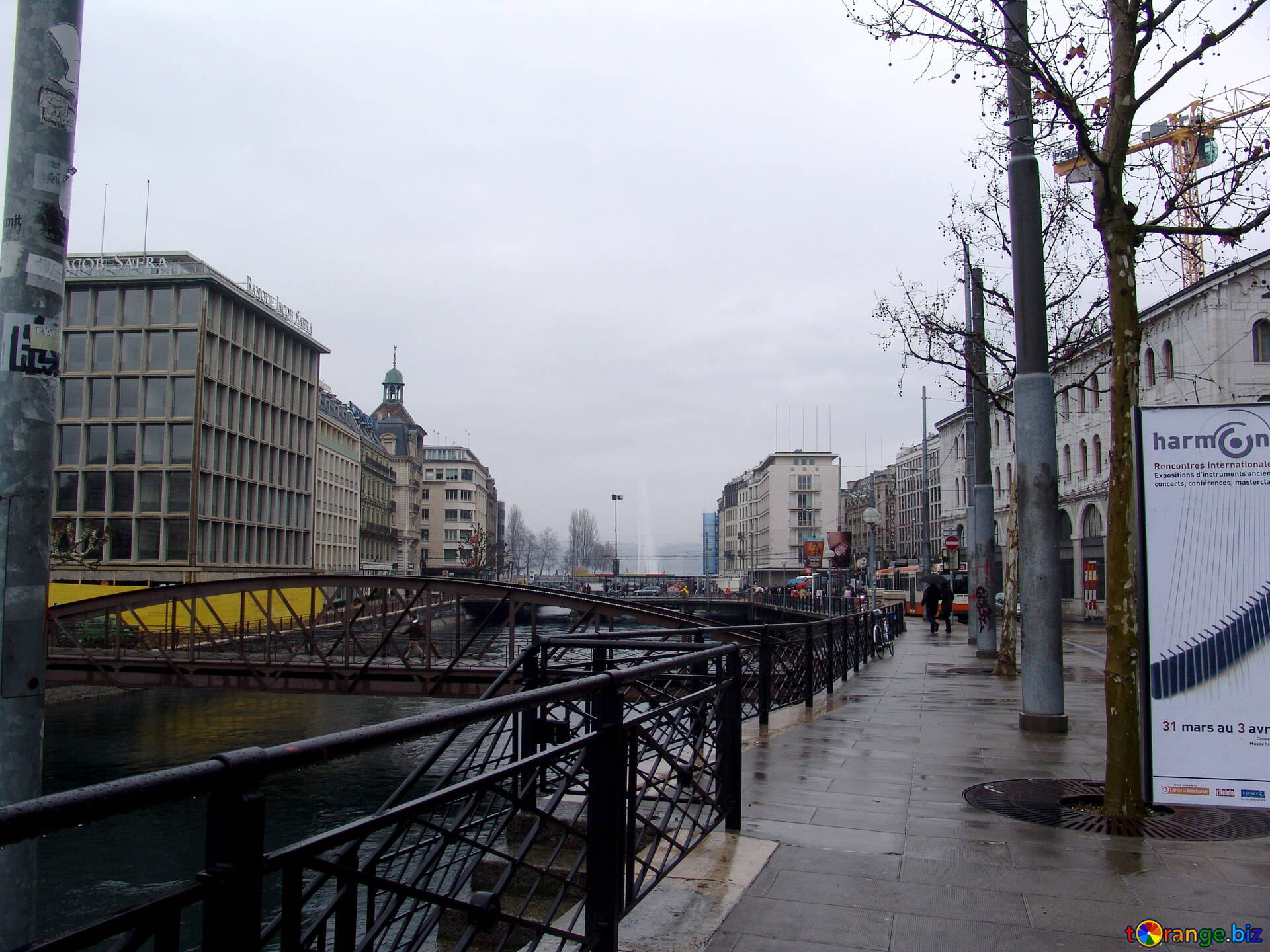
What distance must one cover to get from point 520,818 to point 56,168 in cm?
415

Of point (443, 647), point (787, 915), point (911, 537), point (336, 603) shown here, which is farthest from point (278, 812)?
point (911, 537)

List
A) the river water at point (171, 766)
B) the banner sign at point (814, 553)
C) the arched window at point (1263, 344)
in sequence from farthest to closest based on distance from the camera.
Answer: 1. the arched window at point (1263, 344)
2. the banner sign at point (814, 553)
3. the river water at point (171, 766)

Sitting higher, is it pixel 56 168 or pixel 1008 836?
pixel 56 168

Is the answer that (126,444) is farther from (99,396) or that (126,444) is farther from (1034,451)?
(1034,451)

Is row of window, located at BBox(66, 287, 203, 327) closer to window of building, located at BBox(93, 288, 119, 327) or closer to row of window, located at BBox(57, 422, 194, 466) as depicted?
window of building, located at BBox(93, 288, 119, 327)

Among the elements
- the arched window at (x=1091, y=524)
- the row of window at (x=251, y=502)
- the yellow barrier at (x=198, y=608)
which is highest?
the row of window at (x=251, y=502)

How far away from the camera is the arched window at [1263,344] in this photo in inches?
1597

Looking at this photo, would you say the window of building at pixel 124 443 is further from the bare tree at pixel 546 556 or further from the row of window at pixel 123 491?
the bare tree at pixel 546 556

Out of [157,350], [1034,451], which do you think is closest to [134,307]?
[157,350]

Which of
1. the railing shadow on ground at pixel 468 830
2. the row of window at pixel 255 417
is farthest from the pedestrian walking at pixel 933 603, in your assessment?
the row of window at pixel 255 417

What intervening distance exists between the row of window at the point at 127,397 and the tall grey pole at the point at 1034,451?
48210 mm

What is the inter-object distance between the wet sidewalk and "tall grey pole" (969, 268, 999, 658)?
11618 millimetres

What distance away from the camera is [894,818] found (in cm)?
650

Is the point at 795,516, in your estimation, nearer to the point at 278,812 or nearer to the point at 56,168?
the point at 278,812
